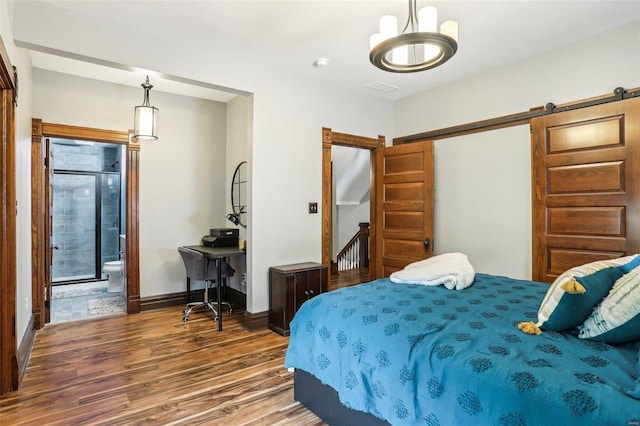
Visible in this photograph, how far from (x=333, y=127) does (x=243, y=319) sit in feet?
8.15

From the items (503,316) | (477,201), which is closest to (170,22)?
(503,316)

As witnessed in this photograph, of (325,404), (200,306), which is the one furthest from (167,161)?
(325,404)

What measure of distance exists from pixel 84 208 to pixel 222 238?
3.64 meters

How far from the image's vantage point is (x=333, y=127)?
428 centimetres

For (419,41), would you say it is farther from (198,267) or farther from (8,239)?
(198,267)

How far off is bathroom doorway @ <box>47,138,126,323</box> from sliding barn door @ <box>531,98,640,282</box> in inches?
A: 225

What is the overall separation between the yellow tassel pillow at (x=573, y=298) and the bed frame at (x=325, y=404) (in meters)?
0.83

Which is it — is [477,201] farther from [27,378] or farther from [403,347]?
[27,378]

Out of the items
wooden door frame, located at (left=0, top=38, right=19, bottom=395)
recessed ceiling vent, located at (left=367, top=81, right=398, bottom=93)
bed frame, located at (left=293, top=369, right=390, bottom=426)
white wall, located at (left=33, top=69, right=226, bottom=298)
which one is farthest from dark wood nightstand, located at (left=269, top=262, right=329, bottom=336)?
recessed ceiling vent, located at (left=367, top=81, right=398, bottom=93)

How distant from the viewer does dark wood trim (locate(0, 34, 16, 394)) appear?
2273mm

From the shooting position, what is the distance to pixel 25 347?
287cm

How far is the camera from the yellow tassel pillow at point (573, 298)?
56.0 inches

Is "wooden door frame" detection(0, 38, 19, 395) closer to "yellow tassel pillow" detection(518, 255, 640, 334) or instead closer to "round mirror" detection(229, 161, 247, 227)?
"round mirror" detection(229, 161, 247, 227)

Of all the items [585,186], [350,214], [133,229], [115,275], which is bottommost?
[115,275]
